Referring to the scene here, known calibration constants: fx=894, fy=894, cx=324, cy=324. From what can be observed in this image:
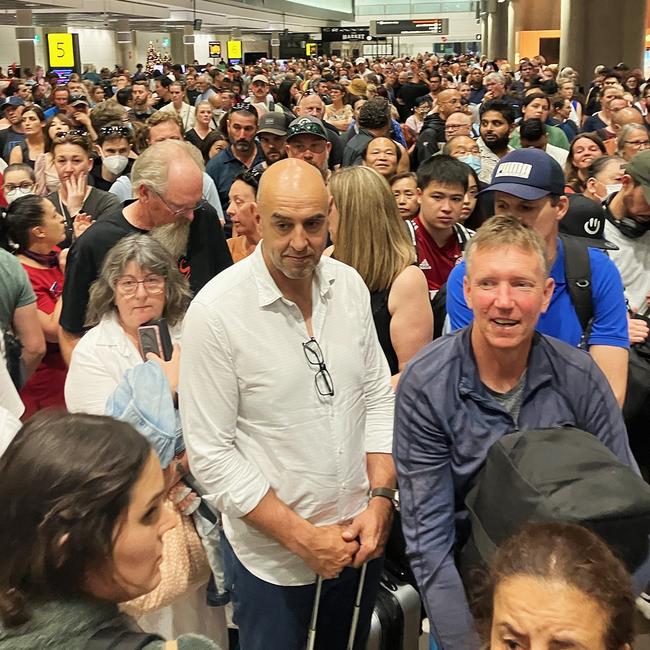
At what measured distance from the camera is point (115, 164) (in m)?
6.56

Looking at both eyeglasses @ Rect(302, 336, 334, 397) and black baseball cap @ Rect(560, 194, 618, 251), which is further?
black baseball cap @ Rect(560, 194, 618, 251)

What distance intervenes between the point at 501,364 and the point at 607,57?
22396 mm

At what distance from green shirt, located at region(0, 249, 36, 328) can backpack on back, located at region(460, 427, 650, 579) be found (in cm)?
235

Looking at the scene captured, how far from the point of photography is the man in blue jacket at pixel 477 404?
225cm

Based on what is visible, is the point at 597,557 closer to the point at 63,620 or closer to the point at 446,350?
the point at 446,350

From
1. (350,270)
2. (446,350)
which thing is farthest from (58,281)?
(446,350)

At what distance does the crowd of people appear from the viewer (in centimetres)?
154

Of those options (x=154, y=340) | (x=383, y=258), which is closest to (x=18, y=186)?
(x=154, y=340)

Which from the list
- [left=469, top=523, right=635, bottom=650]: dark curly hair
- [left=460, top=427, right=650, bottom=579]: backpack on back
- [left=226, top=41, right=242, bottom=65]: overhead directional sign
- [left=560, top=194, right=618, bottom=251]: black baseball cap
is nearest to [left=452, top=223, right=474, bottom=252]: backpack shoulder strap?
[left=560, top=194, right=618, bottom=251]: black baseball cap

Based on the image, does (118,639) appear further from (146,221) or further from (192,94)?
(192,94)

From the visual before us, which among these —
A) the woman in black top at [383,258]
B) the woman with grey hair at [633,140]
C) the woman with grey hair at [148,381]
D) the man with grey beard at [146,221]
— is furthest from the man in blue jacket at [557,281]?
the woman with grey hair at [633,140]

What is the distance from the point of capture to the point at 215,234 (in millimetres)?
4238

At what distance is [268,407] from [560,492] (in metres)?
0.91

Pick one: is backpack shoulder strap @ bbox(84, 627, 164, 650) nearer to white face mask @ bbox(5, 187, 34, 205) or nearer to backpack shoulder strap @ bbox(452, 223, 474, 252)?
backpack shoulder strap @ bbox(452, 223, 474, 252)
